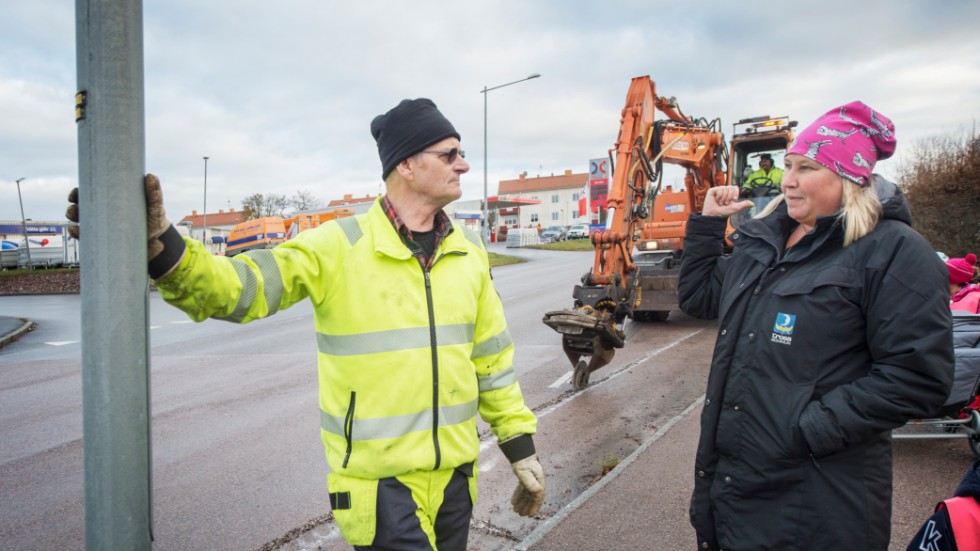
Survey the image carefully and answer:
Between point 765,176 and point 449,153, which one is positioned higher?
point 765,176

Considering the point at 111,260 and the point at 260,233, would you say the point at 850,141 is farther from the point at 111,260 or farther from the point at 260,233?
the point at 260,233

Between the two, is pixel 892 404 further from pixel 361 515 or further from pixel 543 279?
pixel 543 279

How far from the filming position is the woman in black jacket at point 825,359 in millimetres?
1887

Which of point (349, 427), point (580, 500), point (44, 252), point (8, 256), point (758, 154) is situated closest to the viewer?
point (349, 427)

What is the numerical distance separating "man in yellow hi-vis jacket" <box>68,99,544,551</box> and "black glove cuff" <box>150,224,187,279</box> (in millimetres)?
161

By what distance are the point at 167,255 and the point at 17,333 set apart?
14180mm

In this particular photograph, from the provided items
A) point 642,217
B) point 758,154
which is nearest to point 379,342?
point 642,217

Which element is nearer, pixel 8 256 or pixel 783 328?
pixel 783 328

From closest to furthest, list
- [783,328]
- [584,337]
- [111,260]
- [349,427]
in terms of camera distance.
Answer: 1. [111,260]
2. [349,427]
3. [783,328]
4. [584,337]

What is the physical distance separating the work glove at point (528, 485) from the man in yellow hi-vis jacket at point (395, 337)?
0.18 meters

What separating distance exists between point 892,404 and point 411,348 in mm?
1466

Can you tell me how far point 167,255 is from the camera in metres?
1.49

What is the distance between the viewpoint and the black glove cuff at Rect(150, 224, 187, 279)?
1479 millimetres

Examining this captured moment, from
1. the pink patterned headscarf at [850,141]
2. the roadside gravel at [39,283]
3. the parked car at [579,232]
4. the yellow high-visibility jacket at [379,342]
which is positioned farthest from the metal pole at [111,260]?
the parked car at [579,232]
